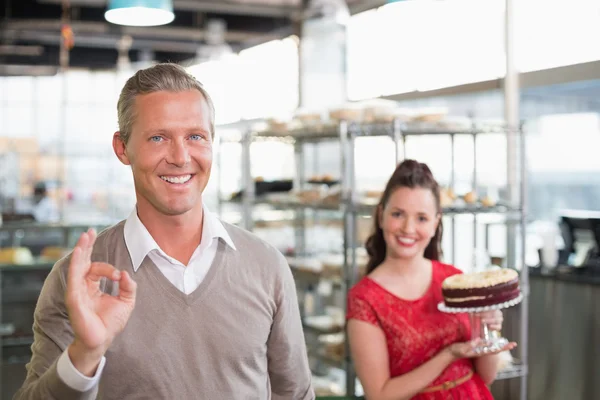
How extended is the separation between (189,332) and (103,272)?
→ 0.27 metres

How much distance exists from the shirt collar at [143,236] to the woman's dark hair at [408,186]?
114 centimetres

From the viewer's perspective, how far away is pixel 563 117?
4938 millimetres

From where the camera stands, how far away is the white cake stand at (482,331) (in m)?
2.39

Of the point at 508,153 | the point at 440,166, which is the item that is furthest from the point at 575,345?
the point at 440,166

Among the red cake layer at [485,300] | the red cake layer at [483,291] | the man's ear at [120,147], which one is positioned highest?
the man's ear at [120,147]

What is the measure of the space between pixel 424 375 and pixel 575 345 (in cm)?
242

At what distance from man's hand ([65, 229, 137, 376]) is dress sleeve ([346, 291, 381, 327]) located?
125cm

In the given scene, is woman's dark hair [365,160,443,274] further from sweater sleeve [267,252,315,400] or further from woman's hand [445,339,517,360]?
sweater sleeve [267,252,315,400]

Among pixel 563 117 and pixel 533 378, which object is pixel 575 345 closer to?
pixel 533 378

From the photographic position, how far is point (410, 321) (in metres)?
2.51

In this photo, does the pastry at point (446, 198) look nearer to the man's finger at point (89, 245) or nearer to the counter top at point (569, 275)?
the counter top at point (569, 275)

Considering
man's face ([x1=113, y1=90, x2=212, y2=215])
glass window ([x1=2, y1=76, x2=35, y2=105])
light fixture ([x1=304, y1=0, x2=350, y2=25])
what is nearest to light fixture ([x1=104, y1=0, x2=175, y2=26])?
light fixture ([x1=304, y1=0, x2=350, y2=25])

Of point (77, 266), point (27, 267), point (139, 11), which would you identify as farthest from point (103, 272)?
point (27, 267)

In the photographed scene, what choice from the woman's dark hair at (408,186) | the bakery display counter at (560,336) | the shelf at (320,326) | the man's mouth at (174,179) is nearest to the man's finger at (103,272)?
the man's mouth at (174,179)
